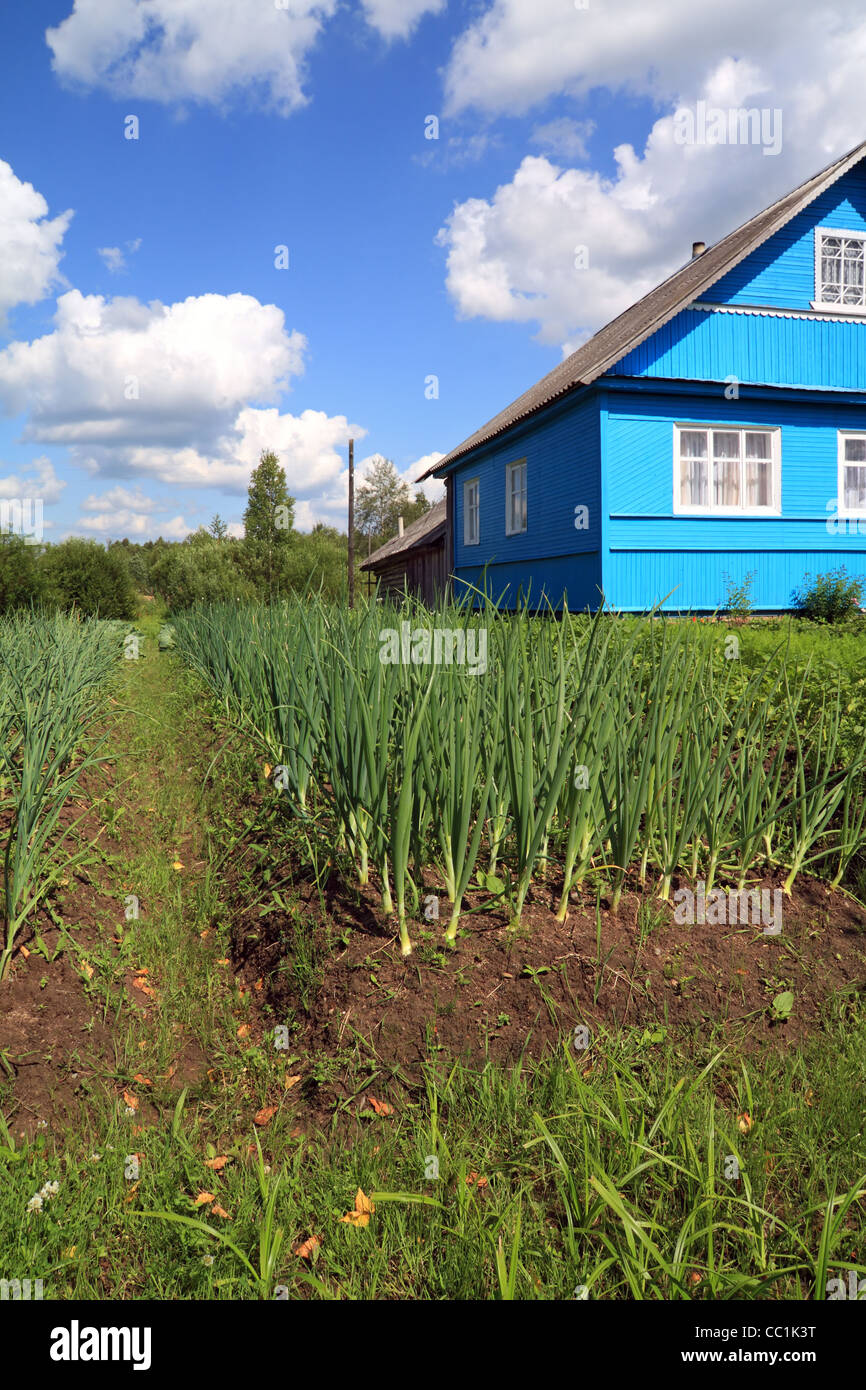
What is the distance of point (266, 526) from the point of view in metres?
34.9

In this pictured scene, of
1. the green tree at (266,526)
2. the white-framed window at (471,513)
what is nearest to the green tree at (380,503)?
the green tree at (266,526)

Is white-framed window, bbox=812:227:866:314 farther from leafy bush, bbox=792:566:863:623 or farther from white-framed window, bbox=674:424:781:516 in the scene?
leafy bush, bbox=792:566:863:623

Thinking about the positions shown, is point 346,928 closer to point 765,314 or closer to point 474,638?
point 474,638

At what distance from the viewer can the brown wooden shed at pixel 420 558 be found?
19641mm

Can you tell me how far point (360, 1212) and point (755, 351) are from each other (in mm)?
12294

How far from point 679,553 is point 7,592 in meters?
9.87

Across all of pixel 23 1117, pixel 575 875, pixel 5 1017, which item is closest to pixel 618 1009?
pixel 575 875

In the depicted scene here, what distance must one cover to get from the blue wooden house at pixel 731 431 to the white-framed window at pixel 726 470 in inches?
0.8

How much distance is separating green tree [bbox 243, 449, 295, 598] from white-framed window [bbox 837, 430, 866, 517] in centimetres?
2258

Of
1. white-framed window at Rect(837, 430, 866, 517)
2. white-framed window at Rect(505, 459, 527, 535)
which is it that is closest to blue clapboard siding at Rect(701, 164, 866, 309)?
white-framed window at Rect(837, 430, 866, 517)

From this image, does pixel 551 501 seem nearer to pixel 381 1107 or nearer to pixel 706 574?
pixel 706 574

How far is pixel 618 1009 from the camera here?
7.62 ft

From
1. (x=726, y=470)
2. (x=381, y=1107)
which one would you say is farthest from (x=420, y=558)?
(x=381, y=1107)

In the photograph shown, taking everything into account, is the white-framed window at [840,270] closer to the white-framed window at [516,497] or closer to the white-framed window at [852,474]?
the white-framed window at [852,474]
